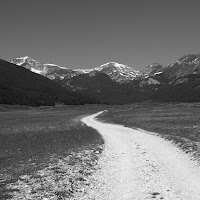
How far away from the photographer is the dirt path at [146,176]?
1316 centimetres

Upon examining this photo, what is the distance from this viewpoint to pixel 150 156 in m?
22.5

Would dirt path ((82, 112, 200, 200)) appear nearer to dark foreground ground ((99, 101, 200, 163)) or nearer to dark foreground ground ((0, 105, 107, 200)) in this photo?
dark foreground ground ((0, 105, 107, 200))

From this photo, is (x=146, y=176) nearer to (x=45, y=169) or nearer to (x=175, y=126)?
(x=45, y=169)

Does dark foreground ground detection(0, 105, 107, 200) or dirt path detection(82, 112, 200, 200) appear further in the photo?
dark foreground ground detection(0, 105, 107, 200)

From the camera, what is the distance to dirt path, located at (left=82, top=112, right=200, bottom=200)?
1316cm

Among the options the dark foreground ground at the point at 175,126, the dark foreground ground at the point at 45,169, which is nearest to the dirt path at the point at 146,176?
the dark foreground ground at the point at 45,169

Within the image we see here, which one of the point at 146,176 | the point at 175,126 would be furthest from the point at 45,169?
the point at 175,126

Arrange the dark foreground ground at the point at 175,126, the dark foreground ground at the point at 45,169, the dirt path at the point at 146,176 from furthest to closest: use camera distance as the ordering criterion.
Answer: the dark foreground ground at the point at 175,126, the dark foreground ground at the point at 45,169, the dirt path at the point at 146,176

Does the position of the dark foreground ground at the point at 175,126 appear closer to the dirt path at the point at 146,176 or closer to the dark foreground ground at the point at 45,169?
the dirt path at the point at 146,176

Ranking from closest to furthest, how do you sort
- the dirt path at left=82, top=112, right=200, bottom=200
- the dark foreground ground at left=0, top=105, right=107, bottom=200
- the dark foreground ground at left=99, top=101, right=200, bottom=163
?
1. the dirt path at left=82, top=112, right=200, bottom=200
2. the dark foreground ground at left=0, top=105, right=107, bottom=200
3. the dark foreground ground at left=99, top=101, right=200, bottom=163

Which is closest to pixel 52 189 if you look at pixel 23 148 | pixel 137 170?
pixel 137 170

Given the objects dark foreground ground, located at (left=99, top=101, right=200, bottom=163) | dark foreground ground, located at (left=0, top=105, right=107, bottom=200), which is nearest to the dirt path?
Result: dark foreground ground, located at (left=0, top=105, right=107, bottom=200)

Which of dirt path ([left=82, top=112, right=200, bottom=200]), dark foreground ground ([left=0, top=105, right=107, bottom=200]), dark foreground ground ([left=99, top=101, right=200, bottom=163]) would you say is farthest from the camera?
dark foreground ground ([left=99, top=101, right=200, bottom=163])

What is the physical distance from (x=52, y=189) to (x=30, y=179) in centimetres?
246
